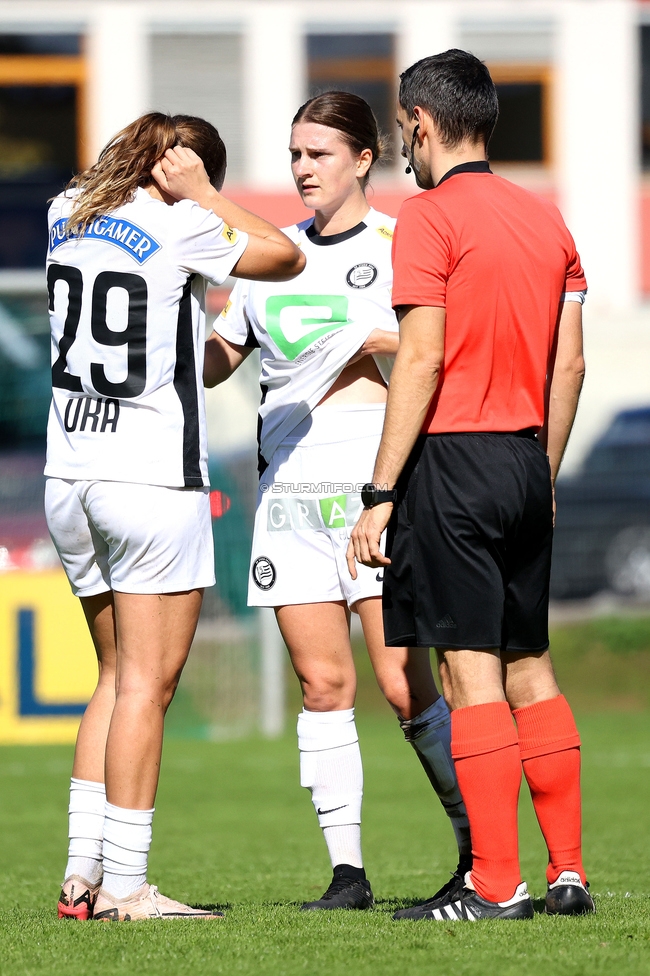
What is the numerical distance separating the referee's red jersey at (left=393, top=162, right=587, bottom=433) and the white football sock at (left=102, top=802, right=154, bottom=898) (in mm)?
1369

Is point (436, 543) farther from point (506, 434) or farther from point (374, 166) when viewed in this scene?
point (374, 166)

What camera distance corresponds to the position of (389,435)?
152 inches

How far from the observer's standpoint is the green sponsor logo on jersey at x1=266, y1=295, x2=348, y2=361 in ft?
14.9

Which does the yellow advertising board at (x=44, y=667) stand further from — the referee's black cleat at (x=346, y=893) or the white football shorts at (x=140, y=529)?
the white football shorts at (x=140, y=529)

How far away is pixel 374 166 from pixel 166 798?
4383 mm

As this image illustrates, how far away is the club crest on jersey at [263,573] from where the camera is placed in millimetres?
4559

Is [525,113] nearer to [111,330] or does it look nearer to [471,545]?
[111,330]

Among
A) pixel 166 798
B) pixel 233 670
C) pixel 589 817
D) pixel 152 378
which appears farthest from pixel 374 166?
pixel 233 670

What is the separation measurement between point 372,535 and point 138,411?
2.46 feet

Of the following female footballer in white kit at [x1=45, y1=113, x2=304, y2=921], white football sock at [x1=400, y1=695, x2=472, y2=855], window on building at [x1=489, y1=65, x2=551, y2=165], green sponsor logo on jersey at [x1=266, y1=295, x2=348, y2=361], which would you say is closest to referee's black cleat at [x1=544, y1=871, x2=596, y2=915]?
white football sock at [x1=400, y1=695, x2=472, y2=855]

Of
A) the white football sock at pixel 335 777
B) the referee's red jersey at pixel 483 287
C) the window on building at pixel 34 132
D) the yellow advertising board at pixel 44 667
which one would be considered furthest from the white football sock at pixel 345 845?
the window on building at pixel 34 132

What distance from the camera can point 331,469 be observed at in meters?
4.57

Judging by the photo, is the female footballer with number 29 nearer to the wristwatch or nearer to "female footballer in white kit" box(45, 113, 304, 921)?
"female footballer in white kit" box(45, 113, 304, 921)

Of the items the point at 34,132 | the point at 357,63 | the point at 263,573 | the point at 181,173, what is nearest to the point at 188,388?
the point at 181,173
